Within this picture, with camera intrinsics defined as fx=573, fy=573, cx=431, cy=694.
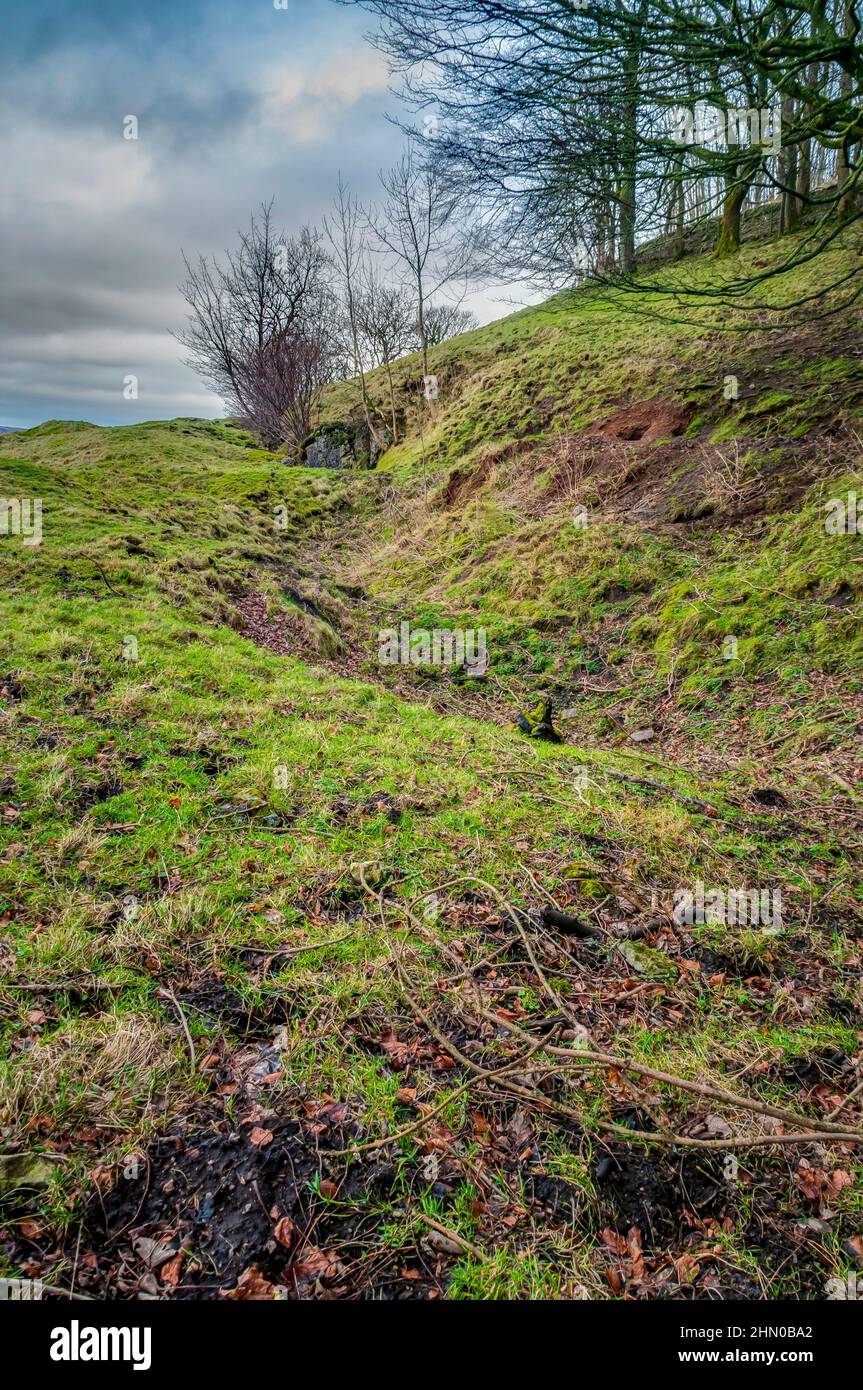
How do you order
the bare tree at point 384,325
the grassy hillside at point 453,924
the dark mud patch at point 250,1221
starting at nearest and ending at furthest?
the dark mud patch at point 250,1221 → the grassy hillside at point 453,924 → the bare tree at point 384,325

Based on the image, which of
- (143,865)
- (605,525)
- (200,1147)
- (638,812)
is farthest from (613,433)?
(200,1147)

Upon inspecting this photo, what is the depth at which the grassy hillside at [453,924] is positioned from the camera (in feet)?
5.99

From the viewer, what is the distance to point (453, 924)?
317 centimetres

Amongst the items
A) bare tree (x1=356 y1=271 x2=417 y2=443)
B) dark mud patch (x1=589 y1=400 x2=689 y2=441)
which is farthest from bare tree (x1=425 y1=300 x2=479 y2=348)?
dark mud patch (x1=589 y1=400 x2=689 y2=441)

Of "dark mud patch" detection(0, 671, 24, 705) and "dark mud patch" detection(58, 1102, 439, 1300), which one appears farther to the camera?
"dark mud patch" detection(0, 671, 24, 705)

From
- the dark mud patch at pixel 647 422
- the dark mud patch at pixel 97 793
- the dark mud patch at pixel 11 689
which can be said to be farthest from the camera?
the dark mud patch at pixel 647 422

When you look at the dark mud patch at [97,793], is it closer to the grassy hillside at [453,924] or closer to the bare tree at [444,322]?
the grassy hillside at [453,924]

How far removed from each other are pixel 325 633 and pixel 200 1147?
23.1 feet

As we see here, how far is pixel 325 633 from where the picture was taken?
8516mm

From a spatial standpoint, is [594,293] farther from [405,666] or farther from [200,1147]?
[200,1147]

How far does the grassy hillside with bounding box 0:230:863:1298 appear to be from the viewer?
183cm

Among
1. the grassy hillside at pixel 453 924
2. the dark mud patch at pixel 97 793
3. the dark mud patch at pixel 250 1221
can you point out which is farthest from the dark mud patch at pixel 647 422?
the dark mud patch at pixel 250 1221

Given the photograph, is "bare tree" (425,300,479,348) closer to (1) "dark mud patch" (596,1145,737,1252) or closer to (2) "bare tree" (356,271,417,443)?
(2) "bare tree" (356,271,417,443)

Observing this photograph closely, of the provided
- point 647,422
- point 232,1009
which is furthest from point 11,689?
point 647,422
